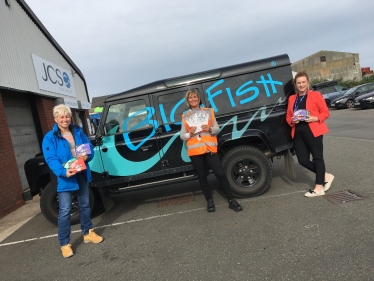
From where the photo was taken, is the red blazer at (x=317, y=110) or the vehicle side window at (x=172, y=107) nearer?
the red blazer at (x=317, y=110)

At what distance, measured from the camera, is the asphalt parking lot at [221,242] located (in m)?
2.60

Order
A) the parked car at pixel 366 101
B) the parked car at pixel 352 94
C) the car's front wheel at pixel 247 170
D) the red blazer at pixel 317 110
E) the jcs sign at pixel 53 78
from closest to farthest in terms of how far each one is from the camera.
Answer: the red blazer at pixel 317 110
the car's front wheel at pixel 247 170
the jcs sign at pixel 53 78
the parked car at pixel 366 101
the parked car at pixel 352 94

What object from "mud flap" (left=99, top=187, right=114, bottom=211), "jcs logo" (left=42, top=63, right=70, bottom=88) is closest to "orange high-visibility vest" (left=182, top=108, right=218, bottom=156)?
"mud flap" (left=99, top=187, right=114, bottom=211)

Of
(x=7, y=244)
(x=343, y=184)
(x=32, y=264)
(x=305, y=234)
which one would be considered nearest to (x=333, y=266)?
(x=305, y=234)

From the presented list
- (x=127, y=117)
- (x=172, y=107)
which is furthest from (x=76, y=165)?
(x=172, y=107)

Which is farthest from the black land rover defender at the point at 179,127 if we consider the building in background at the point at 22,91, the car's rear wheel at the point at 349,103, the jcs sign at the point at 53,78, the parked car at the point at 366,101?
the car's rear wheel at the point at 349,103

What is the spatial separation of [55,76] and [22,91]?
3.05m

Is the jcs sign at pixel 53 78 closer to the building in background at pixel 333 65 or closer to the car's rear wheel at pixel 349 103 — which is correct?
the car's rear wheel at pixel 349 103

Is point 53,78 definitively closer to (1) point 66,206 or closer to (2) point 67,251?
(1) point 66,206

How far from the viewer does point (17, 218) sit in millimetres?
5363

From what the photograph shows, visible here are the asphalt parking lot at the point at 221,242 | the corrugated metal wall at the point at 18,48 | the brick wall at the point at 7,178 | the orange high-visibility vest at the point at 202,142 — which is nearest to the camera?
the asphalt parking lot at the point at 221,242

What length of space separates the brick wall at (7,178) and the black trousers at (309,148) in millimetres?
5677

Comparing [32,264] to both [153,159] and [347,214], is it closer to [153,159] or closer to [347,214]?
[153,159]

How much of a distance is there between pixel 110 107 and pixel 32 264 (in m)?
2.35
